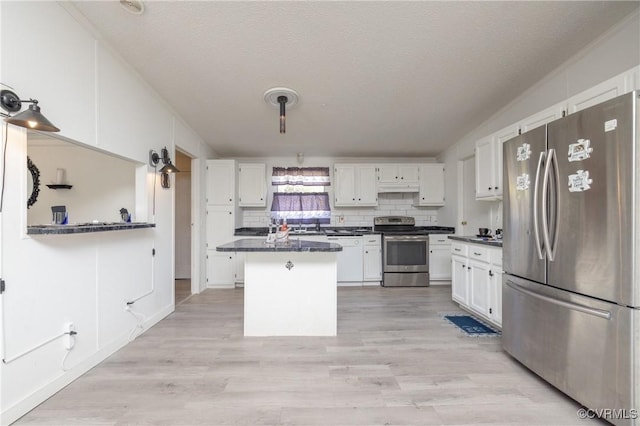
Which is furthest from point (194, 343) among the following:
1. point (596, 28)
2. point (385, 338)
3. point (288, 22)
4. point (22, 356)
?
Answer: point (596, 28)

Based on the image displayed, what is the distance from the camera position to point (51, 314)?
65.5 inches

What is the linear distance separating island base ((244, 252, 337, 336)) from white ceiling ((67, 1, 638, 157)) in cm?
175

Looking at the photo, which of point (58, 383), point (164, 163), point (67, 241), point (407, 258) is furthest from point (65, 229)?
point (407, 258)

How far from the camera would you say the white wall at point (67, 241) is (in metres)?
1.44

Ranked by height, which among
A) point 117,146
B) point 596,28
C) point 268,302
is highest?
point 596,28

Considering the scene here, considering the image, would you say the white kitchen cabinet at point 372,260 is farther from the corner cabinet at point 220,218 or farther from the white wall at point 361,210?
the corner cabinet at point 220,218

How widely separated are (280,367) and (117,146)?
7.57 ft

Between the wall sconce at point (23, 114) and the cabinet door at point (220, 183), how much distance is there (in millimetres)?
2998

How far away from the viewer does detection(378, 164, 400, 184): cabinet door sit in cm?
488

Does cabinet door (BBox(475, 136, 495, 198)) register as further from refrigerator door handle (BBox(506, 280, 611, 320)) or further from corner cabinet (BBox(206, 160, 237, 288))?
corner cabinet (BBox(206, 160, 237, 288))

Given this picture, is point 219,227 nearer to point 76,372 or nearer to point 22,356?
point 76,372

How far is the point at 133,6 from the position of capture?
167 cm

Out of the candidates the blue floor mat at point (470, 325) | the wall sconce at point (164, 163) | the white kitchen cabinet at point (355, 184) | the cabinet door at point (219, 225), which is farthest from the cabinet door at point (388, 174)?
the wall sconce at point (164, 163)

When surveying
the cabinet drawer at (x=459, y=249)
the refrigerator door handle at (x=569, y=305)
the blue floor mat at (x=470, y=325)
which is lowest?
the blue floor mat at (x=470, y=325)
